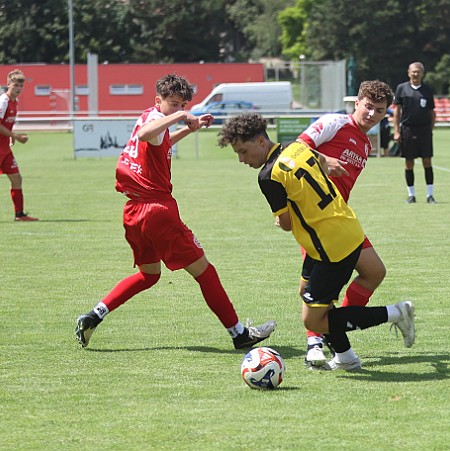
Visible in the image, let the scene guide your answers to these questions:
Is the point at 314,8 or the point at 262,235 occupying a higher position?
the point at 314,8

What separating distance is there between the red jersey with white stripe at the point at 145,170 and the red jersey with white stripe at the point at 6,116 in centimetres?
804

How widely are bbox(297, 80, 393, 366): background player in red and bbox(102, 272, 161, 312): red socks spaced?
125cm

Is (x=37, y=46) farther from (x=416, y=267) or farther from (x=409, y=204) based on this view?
(x=416, y=267)

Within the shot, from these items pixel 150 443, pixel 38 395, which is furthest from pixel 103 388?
pixel 150 443

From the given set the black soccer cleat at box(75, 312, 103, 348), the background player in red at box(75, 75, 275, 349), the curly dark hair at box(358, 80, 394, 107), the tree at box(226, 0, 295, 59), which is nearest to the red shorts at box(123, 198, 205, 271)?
the background player in red at box(75, 75, 275, 349)

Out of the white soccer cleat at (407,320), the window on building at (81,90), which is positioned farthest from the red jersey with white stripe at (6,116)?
the window on building at (81,90)

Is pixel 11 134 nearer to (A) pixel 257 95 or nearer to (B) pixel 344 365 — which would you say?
(B) pixel 344 365

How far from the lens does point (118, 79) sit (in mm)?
61844

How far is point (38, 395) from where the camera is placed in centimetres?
640

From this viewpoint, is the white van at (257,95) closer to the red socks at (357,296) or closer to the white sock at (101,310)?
the white sock at (101,310)

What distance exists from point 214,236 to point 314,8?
193ft

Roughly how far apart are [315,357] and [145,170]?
1.79 m

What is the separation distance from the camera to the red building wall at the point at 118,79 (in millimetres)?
61094

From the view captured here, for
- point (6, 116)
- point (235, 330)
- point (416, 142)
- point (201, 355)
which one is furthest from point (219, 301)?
point (416, 142)
